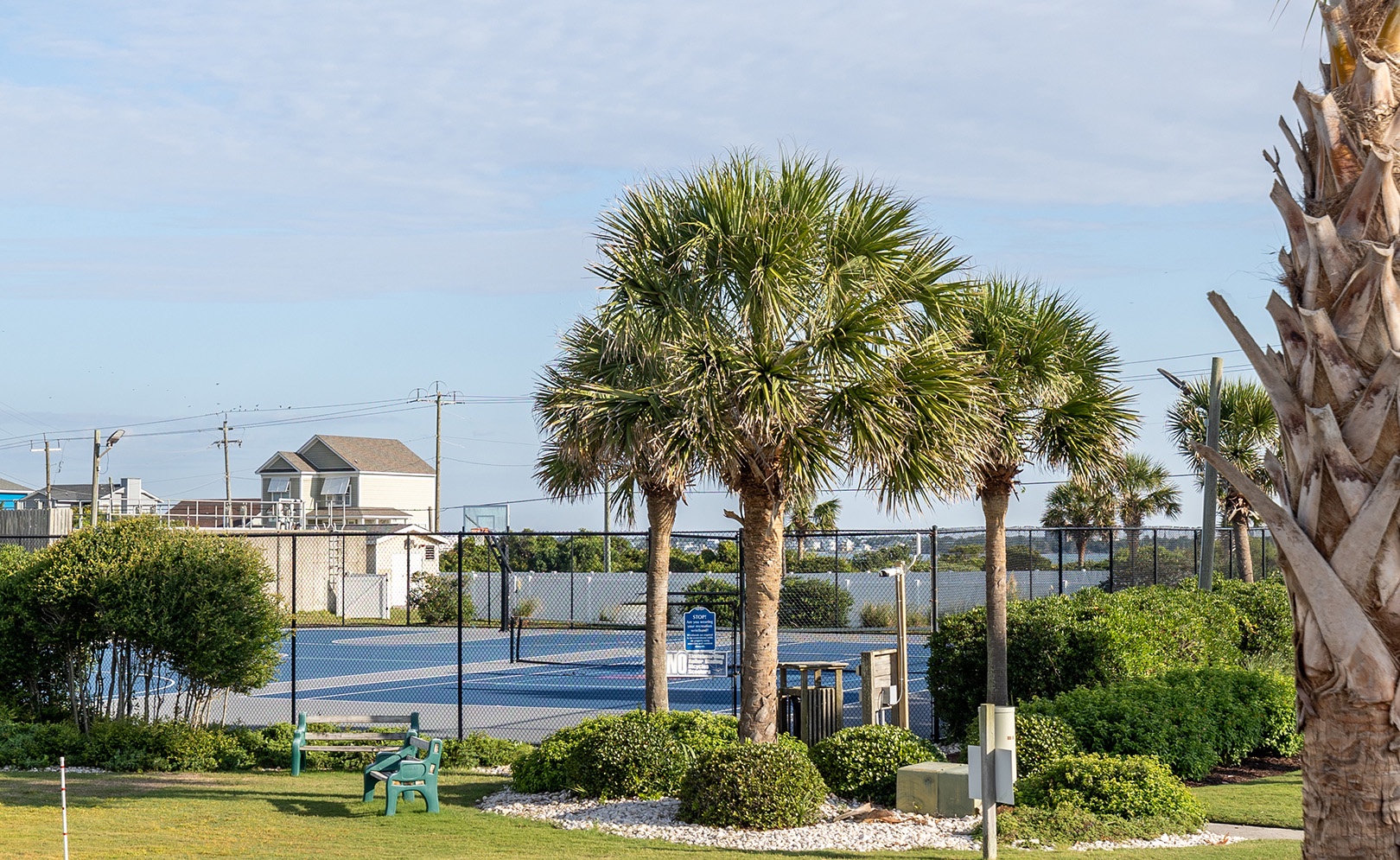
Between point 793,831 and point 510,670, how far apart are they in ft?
70.5

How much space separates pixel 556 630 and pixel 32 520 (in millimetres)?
16554

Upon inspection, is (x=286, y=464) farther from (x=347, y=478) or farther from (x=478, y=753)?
(x=478, y=753)

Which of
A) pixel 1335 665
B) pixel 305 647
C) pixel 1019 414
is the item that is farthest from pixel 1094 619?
pixel 305 647

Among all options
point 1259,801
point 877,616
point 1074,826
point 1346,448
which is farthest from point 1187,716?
point 877,616

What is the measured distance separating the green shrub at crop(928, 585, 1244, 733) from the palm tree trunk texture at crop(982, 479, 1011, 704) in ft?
1.61

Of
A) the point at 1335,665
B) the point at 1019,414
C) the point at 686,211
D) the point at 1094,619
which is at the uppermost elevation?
the point at 686,211

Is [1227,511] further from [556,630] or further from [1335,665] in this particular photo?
[1335,665]

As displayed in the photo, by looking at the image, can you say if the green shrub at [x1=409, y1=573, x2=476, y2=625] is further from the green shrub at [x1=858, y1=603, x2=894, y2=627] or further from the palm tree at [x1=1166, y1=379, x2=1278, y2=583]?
the palm tree at [x1=1166, y1=379, x2=1278, y2=583]

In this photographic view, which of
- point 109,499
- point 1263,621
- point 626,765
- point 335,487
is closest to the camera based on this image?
point 626,765

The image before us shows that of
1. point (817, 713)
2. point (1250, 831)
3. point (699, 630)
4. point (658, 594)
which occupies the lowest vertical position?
point (1250, 831)

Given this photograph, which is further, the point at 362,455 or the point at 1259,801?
the point at 362,455

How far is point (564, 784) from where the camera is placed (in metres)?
12.3

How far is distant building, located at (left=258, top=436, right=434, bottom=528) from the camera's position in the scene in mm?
69812

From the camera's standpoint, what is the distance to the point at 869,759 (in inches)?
457
